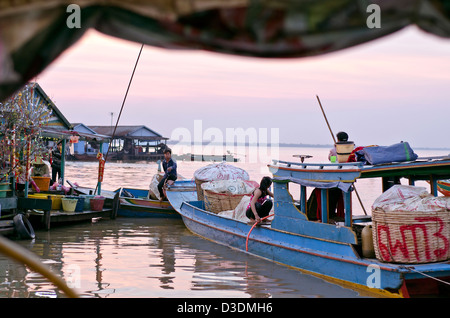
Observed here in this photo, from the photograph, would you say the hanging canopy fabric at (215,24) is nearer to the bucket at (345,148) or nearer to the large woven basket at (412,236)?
the large woven basket at (412,236)

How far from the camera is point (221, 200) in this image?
1255 centimetres

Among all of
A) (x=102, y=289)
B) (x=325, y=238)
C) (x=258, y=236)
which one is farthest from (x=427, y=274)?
(x=102, y=289)

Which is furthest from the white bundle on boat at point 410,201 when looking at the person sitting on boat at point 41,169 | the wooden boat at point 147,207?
the person sitting on boat at point 41,169

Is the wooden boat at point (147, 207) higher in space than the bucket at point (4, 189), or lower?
lower

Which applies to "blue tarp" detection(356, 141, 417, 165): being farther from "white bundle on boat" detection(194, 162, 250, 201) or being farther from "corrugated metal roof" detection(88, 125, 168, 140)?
"corrugated metal roof" detection(88, 125, 168, 140)

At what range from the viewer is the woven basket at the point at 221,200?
12.5 metres

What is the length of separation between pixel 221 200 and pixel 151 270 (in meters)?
3.63

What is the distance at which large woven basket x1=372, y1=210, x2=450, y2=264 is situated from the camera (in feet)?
21.5

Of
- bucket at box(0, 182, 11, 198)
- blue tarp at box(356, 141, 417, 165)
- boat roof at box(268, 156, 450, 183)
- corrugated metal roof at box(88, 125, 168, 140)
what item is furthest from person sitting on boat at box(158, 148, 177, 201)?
corrugated metal roof at box(88, 125, 168, 140)

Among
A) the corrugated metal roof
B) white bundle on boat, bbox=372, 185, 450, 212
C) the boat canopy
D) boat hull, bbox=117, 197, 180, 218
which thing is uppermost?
the corrugated metal roof

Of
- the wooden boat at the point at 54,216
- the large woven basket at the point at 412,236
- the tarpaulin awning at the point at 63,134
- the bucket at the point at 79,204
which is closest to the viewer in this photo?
the large woven basket at the point at 412,236

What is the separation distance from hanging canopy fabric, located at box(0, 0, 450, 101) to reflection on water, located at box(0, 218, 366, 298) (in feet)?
21.5

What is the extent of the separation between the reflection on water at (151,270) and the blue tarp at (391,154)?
210 centimetres

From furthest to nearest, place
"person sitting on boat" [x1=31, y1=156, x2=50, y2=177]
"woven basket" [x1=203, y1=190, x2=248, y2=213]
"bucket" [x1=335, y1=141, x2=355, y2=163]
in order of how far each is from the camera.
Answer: "person sitting on boat" [x1=31, y1=156, x2=50, y2=177]
"woven basket" [x1=203, y1=190, x2=248, y2=213]
"bucket" [x1=335, y1=141, x2=355, y2=163]
